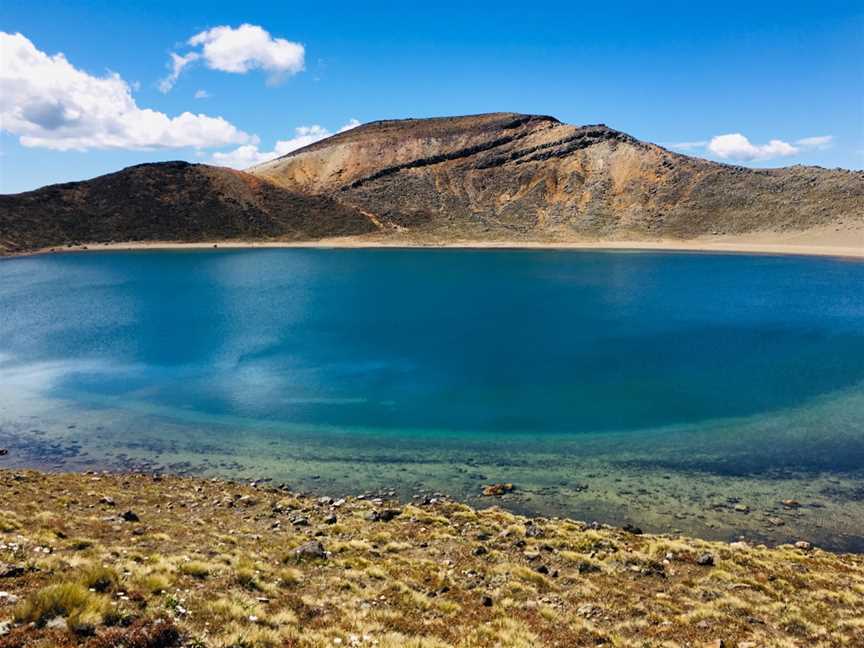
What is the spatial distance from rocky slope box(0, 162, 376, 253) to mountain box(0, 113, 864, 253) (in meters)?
0.42

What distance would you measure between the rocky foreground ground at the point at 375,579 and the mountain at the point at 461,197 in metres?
124

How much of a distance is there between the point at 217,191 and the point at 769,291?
137188mm

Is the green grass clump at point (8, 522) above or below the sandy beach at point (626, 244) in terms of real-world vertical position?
below

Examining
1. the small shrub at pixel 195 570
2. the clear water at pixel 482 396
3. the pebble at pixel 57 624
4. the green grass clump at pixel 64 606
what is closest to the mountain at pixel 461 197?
the clear water at pixel 482 396

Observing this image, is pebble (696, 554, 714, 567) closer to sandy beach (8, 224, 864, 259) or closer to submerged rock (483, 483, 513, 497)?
submerged rock (483, 483, 513, 497)

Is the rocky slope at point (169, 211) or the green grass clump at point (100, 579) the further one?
the rocky slope at point (169, 211)

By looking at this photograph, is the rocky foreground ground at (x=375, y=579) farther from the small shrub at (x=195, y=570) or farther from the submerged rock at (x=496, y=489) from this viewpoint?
the submerged rock at (x=496, y=489)

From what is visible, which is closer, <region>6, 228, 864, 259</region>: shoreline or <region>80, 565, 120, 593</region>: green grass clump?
<region>80, 565, 120, 593</region>: green grass clump

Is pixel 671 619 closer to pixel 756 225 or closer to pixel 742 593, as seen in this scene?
pixel 742 593

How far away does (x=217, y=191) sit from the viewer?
518 ft

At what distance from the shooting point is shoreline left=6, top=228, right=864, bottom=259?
381ft

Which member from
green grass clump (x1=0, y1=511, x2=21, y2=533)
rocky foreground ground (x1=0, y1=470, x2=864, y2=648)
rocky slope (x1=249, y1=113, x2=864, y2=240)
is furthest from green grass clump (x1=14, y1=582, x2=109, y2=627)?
rocky slope (x1=249, y1=113, x2=864, y2=240)

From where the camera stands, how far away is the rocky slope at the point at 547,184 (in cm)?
13575

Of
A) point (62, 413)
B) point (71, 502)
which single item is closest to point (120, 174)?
point (62, 413)
